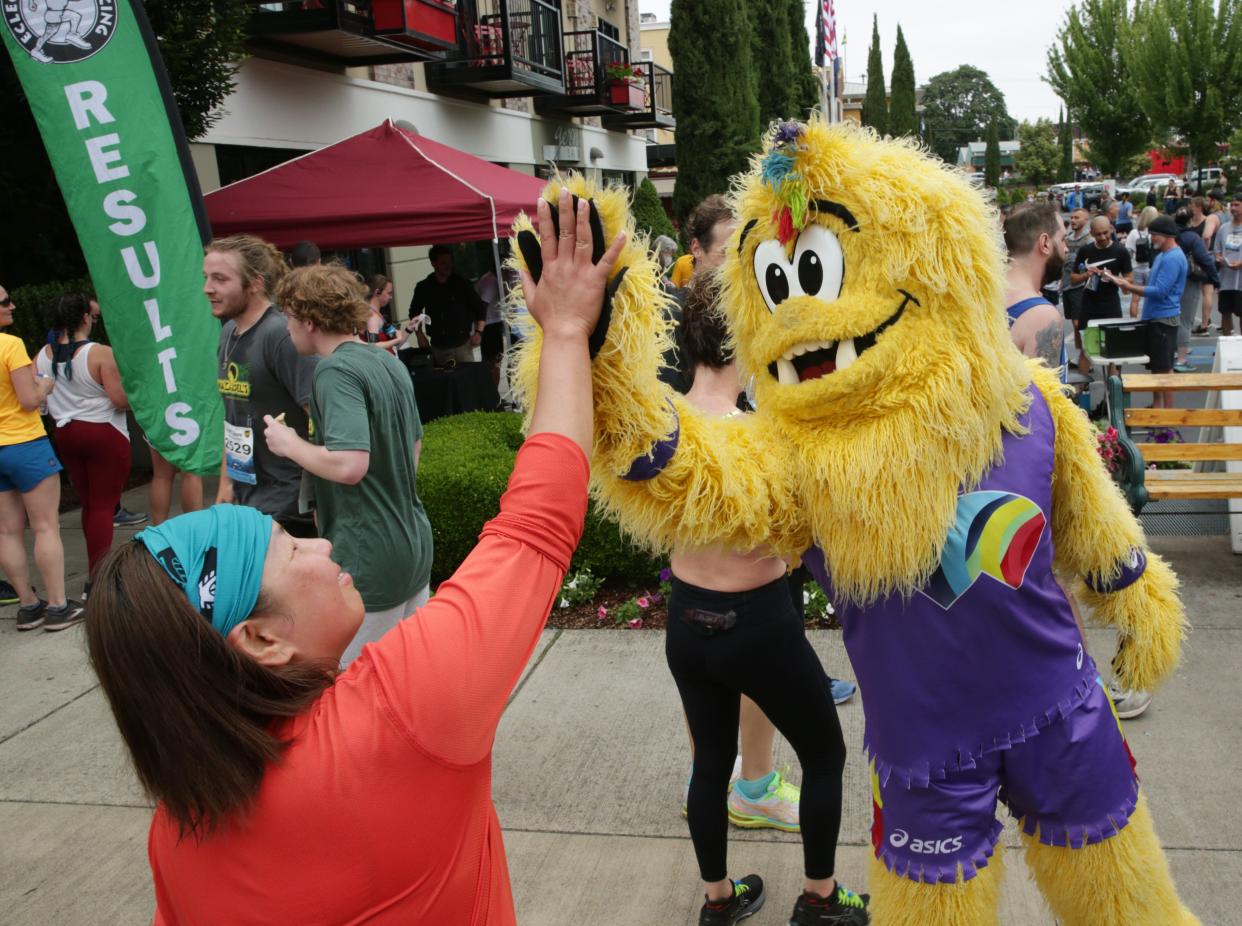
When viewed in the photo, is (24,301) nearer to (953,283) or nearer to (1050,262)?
(1050,262)

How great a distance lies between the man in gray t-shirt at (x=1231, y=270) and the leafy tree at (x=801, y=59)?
19.0 meters

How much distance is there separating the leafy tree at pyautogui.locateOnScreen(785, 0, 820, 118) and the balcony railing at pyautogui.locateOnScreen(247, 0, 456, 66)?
59.6 feet

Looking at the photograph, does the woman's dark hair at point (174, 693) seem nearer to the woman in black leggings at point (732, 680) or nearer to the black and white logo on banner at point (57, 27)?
the woman in black leggings at point (732, 680)

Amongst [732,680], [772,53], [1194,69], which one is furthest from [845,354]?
[1194,69]

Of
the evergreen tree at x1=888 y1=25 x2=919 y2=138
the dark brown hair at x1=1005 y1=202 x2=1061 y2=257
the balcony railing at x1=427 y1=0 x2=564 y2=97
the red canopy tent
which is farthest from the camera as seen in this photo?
the evergreen tree at x1=888 y1=25 x2=919 y2=138

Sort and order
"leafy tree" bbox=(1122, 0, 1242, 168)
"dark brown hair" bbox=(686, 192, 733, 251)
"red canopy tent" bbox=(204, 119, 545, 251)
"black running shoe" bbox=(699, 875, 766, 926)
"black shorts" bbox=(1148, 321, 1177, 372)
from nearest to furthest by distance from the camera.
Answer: "black running shoe" bbox=(699, 875, 766, 926) → "dark brown hair" bbox=(686, 192, 733, 251) → "red canopy tent" bbox=(204, 119, 545, 251) → "black shorts" bbox=(1148, 321, 1177, 372) → "leafy tree" bbox=(1122, 0, 1242, 168)

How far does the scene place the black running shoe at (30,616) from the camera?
5.64 metres

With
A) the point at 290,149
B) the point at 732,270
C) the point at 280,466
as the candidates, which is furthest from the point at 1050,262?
the point at 290,149

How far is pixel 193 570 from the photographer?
3.88 feet

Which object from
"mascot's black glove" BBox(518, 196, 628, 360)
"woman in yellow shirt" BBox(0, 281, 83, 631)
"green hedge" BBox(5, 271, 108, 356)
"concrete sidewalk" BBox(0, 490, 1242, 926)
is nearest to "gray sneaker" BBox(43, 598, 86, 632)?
"woman in yellow shirt" BBox(0, 281, 83, 631)

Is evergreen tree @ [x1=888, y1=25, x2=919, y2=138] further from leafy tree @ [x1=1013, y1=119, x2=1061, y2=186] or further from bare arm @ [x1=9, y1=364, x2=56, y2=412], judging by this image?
bare arm @ [x1=9, y1=364, x2=56, y2=412]

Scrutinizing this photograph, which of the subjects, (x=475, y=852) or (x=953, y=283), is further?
(x=953, y=283)

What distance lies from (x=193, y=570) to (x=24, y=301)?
304 inches

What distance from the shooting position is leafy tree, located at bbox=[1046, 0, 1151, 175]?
37.2 meters
